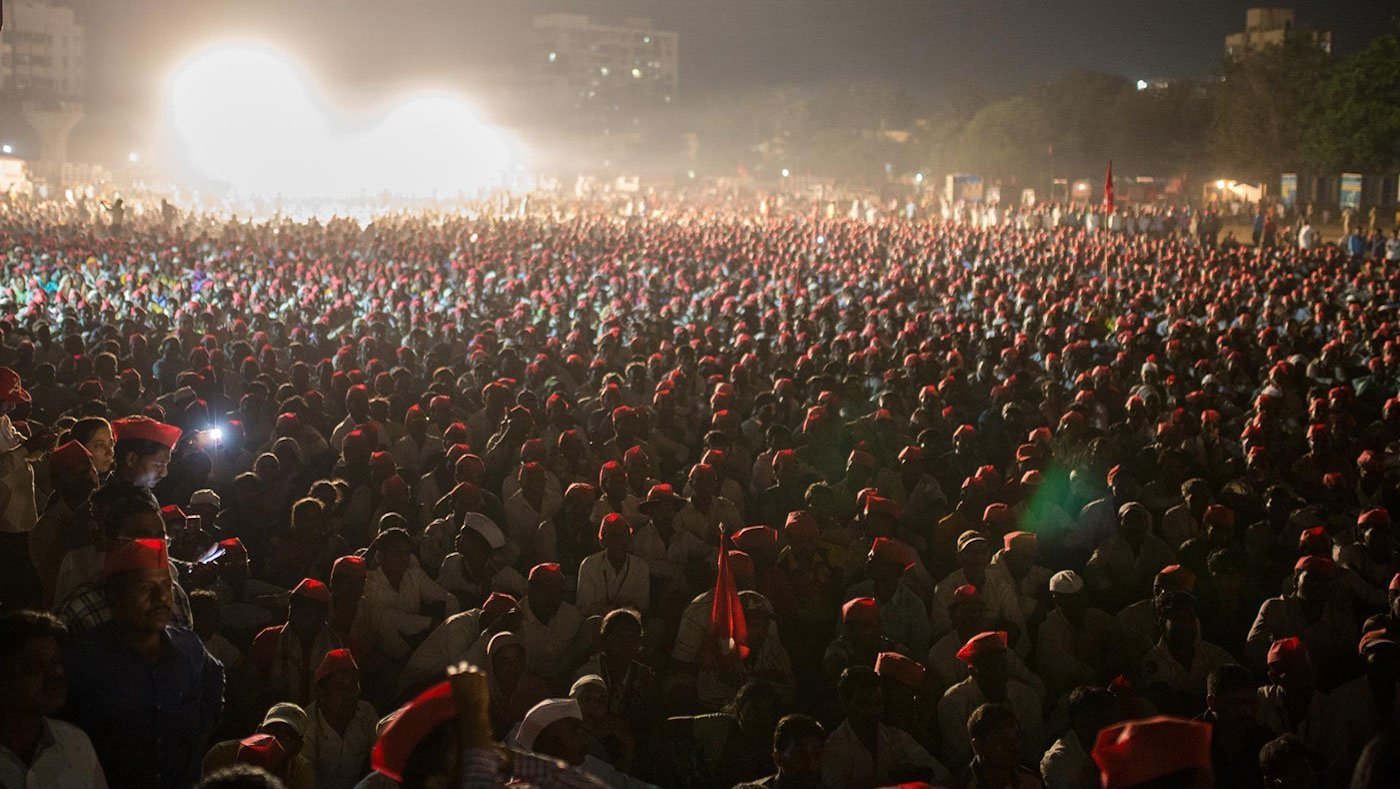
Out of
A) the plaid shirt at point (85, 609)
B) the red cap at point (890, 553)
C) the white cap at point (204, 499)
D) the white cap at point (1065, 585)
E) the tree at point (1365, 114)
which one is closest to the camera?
the plaid shirt at point (85, 609)

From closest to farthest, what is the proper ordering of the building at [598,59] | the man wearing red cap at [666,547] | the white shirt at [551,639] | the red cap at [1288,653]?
the red cap at [1288,653]
the white shirt at [551,639]
the man wearing red cap at [666,547]
the building at [598,59]

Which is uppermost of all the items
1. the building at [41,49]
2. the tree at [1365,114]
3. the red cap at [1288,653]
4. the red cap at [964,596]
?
the building at [41,49]

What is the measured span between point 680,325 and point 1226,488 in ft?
34.7

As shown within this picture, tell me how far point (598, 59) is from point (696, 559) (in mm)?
147425

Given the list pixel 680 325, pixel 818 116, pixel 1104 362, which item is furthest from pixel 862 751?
pixel 818 116

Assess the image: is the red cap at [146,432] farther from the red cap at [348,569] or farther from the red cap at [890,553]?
the red cap at [890,553]

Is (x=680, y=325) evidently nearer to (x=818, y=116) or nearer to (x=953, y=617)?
(x=953, y=617)

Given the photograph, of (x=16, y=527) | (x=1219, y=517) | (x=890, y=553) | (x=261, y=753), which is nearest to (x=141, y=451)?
(x=16, y=527)

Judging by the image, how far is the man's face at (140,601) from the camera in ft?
13.4

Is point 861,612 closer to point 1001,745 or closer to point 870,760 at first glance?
point 870,760

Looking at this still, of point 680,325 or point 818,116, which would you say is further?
point 818,116

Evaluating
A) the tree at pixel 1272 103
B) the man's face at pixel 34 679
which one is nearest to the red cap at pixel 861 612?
the man's face at pixel 34 679

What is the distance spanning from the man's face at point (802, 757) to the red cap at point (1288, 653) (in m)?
2.07

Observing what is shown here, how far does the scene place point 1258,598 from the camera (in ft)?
23.7
